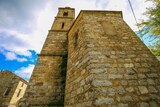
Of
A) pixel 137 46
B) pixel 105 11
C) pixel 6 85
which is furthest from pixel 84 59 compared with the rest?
pixel 6 85

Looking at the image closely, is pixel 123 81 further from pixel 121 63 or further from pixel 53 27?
pixel 53 27

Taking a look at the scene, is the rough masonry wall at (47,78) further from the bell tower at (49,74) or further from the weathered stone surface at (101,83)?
the weathered stone surface at (101,83)

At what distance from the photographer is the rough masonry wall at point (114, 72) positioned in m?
2.99

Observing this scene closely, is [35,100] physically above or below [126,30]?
below

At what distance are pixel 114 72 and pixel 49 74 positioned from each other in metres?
3.33

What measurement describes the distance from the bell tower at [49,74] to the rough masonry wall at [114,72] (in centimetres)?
113

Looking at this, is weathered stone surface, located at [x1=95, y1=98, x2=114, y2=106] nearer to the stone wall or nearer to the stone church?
the stone church

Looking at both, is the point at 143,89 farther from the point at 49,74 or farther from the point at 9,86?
the point at 9,86

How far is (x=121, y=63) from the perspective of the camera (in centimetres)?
377

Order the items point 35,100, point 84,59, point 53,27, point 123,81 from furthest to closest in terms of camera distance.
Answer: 1. point 53,27
2. point 35,100
3. point 84,59
4. point 123,81

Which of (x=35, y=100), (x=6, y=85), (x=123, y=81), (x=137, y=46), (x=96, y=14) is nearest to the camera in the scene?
(x=123, y=81)

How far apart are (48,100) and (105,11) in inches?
194

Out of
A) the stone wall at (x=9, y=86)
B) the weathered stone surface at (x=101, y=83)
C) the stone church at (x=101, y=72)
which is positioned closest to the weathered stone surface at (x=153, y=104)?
the stone church at (x=101, y=72)

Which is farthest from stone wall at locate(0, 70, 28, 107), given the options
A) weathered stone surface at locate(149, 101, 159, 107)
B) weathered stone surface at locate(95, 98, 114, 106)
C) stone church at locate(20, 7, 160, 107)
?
weathered stone surface at locate(149, 101, 159, 107)
